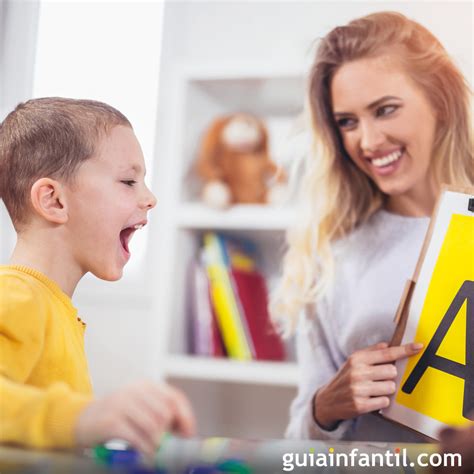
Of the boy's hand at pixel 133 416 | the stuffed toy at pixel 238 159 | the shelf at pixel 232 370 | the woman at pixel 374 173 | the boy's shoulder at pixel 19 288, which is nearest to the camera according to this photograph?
the boy's hand at pixel 133 416

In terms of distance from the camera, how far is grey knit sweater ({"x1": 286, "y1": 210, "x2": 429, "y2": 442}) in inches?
31.8

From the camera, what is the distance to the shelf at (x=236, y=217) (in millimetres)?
1249

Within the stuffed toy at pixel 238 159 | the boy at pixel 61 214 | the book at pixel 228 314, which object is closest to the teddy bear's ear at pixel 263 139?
the stuffed toy at pixel 238 159

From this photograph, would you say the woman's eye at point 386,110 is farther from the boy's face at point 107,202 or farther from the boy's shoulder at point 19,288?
the boy's shoulder at point 19,288

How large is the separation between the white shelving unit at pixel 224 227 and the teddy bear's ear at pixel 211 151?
23 millimetres

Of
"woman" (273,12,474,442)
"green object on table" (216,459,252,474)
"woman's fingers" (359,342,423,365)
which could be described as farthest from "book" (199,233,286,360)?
"green object on table" (216,459,252,474)

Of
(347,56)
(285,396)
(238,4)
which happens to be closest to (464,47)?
(347,56)

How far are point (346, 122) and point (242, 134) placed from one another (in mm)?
487

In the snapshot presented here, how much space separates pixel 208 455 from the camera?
0.46 metres

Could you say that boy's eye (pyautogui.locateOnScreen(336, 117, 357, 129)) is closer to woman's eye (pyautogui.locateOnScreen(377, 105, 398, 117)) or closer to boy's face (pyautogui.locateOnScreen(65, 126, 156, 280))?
woman's eye (pyautogui.locateOnScreen(377, 105, 398, 117))

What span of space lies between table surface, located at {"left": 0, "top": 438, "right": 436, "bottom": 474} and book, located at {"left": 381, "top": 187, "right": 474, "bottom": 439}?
16 cm

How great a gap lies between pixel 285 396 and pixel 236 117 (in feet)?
1.83

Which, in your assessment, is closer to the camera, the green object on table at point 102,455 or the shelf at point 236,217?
the green object on table at point 102,455

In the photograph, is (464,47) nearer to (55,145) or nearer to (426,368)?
(426,368)
